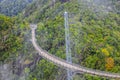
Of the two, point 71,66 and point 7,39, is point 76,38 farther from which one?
point 7,39

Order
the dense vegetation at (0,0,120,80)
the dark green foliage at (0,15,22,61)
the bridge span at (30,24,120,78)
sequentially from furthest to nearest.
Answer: the dark green foliage at (0,15,22,61) < the dense vegetation at (0,0,120,80) < the bridge span at (30,24,120,78)

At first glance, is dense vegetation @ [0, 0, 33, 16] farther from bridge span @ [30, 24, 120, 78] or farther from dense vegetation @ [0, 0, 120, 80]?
bridge span @ [30, 24, 120, 78]

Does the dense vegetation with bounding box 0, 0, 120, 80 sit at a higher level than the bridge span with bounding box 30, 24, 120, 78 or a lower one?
higher

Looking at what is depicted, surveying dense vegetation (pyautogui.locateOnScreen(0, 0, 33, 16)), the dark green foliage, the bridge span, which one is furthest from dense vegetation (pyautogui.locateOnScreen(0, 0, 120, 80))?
dense vegetation (pyautogui.locateOnScreen(0, 0, 33, 16))

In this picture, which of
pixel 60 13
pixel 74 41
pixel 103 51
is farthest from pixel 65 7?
pixel 103 51

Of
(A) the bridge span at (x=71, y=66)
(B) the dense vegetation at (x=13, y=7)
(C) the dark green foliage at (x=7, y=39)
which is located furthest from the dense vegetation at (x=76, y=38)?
(B) the dense vegetation at (x=13, y=7)

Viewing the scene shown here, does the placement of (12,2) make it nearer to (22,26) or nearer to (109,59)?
(22,26)

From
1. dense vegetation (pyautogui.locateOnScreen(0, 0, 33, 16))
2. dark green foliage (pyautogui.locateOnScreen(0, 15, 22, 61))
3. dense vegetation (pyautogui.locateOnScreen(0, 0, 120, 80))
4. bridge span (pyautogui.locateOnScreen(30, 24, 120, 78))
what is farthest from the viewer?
dense vegetation (pyautogui.locateOnScreen(0, 0, 33, 16))

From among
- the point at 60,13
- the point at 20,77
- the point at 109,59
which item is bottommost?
the point at 20,77

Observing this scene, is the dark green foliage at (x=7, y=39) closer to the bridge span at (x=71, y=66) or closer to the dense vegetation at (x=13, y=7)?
the bridge span at (x=71, y=66)

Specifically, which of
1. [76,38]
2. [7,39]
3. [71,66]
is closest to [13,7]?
[7,39]
